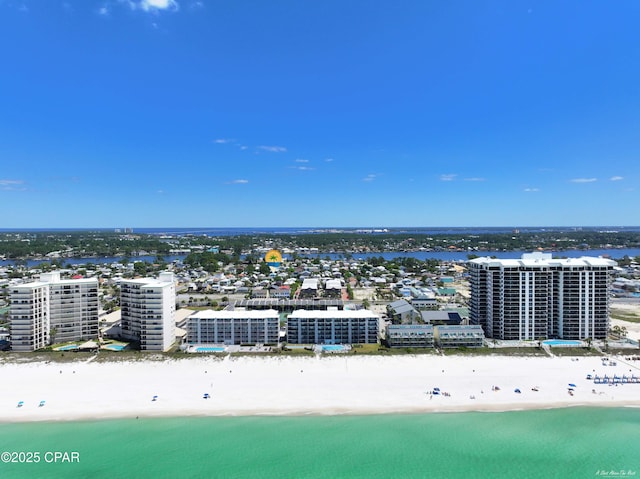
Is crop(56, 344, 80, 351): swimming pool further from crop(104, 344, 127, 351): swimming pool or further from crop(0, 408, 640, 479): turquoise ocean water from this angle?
crop(0, 408, 640, 479): turquoise ocean water

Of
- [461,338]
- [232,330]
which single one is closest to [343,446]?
[232,330]

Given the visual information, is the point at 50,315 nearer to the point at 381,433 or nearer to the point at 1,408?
the point at 1,408

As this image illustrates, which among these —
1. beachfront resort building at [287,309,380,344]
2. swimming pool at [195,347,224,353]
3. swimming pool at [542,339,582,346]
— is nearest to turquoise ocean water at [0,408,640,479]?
swimming pool at [195,347,224,353]

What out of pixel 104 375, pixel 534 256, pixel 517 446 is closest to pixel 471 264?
pixel 534 256

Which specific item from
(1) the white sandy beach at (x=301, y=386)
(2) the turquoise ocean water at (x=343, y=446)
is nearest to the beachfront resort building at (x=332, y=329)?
(1) the white sandy beach at (x=301, y=386)

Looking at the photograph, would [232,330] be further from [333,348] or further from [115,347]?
[115,347]

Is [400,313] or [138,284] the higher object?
[138,284]

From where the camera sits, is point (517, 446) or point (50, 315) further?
point (50, 315)
